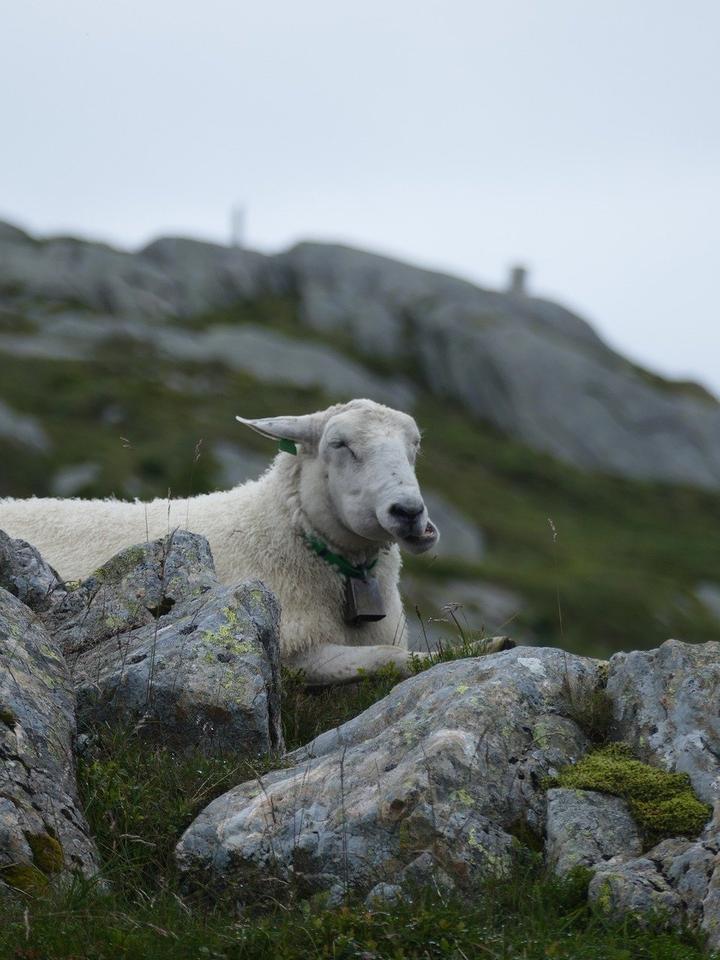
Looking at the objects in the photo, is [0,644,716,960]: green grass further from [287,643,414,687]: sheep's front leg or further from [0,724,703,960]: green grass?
[287,643,414,687]: sheep's front leg

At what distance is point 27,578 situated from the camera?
9000 mm

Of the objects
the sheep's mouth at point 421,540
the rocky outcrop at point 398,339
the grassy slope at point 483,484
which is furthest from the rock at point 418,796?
the rocky outcrop at point 398,339

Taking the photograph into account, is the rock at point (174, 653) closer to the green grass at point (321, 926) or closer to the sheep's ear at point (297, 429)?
the green grass at point (321, 926)

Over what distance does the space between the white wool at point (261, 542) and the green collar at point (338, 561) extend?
0.06 m

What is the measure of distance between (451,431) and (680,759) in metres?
108

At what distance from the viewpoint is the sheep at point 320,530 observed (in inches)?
417

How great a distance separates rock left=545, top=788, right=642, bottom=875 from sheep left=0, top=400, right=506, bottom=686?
3.53 meters

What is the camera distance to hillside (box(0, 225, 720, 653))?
234 feet

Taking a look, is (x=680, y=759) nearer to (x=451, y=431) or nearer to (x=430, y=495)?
(x=430, y=495)

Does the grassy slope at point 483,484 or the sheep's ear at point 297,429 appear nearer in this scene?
the sheep's ear at point 297,429

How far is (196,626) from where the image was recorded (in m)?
8.09

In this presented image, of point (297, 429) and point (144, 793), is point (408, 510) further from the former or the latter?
point (144, 793)

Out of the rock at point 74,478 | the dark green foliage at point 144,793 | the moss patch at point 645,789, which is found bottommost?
the rock at point 74,478

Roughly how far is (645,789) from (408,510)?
424 centimetres
